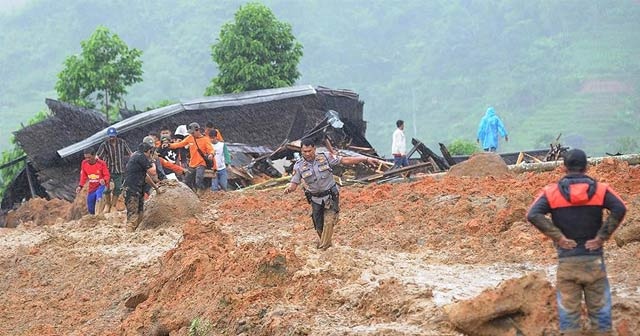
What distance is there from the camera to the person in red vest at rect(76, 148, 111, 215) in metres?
19.8

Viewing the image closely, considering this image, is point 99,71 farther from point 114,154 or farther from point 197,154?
point 114,154

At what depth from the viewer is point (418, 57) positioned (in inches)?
5856

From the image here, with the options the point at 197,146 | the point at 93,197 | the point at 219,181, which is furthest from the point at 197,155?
the point at 93,197

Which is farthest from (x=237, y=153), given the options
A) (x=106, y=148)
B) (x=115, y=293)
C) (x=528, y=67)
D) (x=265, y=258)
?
(x=528, y=67)

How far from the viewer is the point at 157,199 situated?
710 inches

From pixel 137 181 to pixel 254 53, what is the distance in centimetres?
2273

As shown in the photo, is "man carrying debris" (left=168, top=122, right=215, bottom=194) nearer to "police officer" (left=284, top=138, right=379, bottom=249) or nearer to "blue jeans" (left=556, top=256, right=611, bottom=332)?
"police officer" (left=284, top=138, right=379, bottom=249)

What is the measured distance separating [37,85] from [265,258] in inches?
5385

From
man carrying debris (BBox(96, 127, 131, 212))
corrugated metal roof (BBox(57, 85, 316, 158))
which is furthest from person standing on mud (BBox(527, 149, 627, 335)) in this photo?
corrugated metal roof (BBox(57, 85, 316, 158))

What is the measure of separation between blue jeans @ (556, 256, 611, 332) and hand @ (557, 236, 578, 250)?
82mm

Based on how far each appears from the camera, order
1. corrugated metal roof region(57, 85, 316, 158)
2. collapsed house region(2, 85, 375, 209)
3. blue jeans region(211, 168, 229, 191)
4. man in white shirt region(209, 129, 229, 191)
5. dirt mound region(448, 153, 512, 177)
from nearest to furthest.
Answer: dirt mound region(448, 153, 512, 177) < man in white shirt region(209, 129, 229, 191) < blue jeans region(211, 168, 229, 191) < corrugated metal roof region(57, 85, 316, 158) < collapsed house region(2, 85, 375, 209)

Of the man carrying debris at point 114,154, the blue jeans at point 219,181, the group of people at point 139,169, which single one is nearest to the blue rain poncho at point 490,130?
the group of people at point 139,169

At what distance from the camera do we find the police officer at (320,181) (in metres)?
12.7

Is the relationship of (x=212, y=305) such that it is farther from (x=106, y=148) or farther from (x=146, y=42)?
(x=146, y=42)
